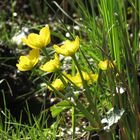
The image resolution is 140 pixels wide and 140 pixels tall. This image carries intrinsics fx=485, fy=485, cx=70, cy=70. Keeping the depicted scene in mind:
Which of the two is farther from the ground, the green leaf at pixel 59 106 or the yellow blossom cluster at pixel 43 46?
the yellow blossom cluster at pixel 43 46

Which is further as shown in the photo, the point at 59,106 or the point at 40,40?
the point at 59,106

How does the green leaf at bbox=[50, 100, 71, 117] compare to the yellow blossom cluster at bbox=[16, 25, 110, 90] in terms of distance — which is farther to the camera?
the green leaf at bbox=[50, 100, 71, 117]

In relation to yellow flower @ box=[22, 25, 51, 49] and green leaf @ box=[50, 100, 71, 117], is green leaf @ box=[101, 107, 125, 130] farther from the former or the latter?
yellow flower @ box=[22, 25, 51, 49]

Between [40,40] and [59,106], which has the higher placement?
[40,40]

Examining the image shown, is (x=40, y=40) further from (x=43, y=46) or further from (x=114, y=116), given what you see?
(x=114, y=116)

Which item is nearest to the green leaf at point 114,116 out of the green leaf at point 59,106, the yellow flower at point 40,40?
the green leaf at point 59,106

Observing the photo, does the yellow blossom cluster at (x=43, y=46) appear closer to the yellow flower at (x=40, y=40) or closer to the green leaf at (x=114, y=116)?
the yellow flower at (x=40, y=40)

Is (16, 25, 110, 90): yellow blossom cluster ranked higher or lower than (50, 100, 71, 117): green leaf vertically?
higher

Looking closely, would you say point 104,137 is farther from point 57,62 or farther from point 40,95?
point 40,95

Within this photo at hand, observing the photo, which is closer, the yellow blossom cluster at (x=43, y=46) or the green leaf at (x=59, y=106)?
the yellow blossom cluster at (x=43, y=46)

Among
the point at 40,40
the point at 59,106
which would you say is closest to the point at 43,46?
the point at 40,40

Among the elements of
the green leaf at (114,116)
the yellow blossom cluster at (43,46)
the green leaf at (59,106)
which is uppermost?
the yellow blossom cluster at (43,46)

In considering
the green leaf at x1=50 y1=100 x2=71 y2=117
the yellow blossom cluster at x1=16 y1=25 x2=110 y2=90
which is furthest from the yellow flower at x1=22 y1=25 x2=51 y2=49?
the green leaf at x1=50 y1=100 x2=71 y2=117
